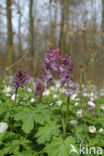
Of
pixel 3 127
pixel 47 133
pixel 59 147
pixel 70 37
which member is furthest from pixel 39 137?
pixel 70 37

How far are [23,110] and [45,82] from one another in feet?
Result: 2.14

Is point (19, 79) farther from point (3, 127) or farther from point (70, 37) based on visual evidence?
point (70, 37)

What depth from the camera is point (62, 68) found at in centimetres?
192

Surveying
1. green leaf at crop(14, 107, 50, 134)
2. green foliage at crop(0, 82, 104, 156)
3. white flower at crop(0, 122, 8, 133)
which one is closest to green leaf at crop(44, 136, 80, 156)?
green foliage at crop(0, 82, 104, 156)

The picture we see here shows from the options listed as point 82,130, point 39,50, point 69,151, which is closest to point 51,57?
point 82,130

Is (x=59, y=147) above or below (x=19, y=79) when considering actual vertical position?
below

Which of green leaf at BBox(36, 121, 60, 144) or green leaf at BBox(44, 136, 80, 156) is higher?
green leaf at BBox(36, 121, 60, 144)

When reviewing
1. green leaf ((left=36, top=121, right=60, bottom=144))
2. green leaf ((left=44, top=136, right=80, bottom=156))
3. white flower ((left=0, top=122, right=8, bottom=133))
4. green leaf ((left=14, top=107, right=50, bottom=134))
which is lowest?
green leaf ((left=44, top=136, right=80, bottom=156))

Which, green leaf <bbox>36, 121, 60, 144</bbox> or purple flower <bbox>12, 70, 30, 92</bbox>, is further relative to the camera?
purple flower <bbox>12, 70, 30, 92</bbox>

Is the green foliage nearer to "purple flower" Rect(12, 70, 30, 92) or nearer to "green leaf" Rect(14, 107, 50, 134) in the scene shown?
"green leaf" Rect(14, 107, 50, 134)

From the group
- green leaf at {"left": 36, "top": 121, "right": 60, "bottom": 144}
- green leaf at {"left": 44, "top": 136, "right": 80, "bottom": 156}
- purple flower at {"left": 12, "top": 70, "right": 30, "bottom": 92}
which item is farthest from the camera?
purple flower at {"left": 12, "top": 70, "right": 30, "bottom": 92}

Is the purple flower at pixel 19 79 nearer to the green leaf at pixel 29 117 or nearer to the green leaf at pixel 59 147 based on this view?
the green leaf at pixel 29 117

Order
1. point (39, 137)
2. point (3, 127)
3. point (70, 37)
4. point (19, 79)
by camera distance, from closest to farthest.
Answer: point (39, 137), point (3, 127), point (19, 79), point (70, 37)

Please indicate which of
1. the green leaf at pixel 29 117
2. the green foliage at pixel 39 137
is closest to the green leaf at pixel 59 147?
the green foliage at pixel 39 137
